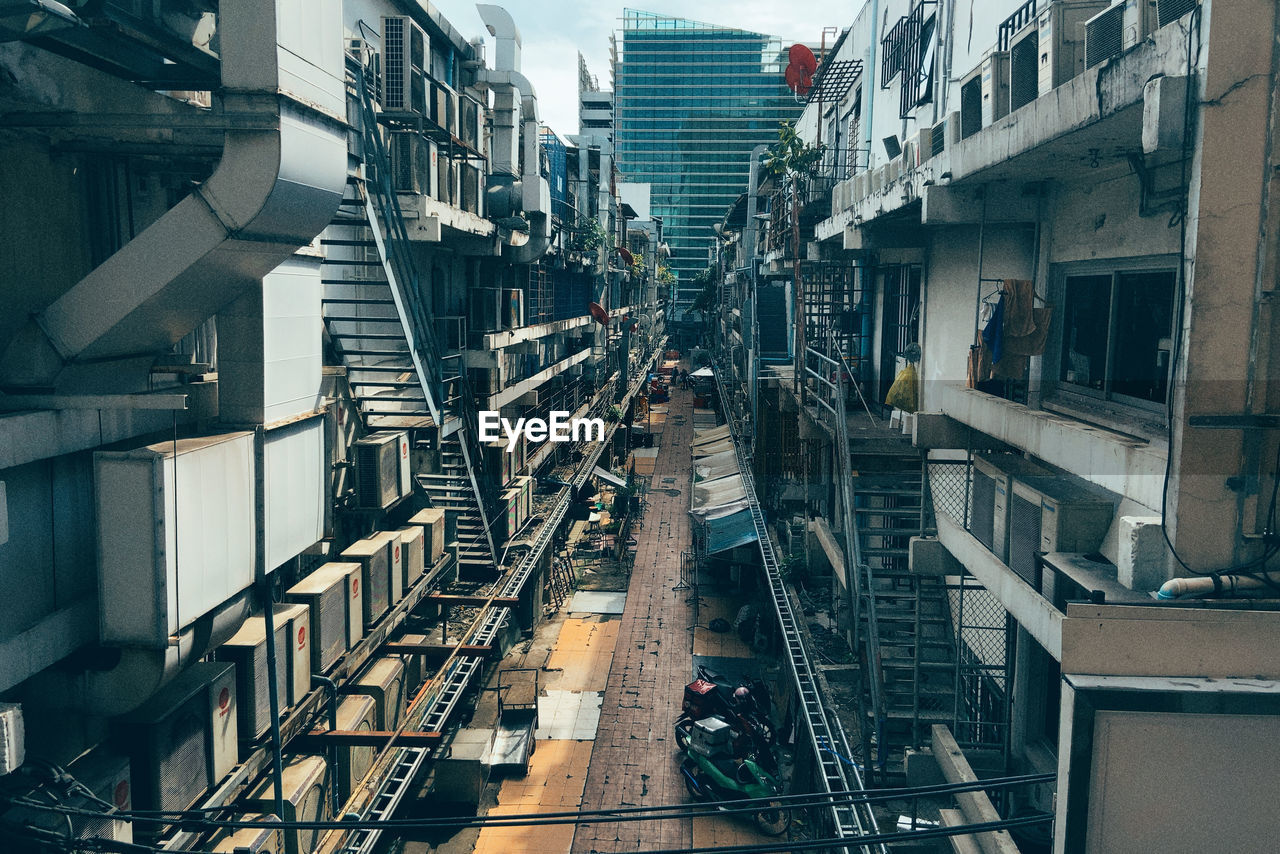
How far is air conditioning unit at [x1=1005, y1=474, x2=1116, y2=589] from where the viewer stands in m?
7.99

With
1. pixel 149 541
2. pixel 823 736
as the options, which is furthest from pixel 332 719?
pixel 823 736

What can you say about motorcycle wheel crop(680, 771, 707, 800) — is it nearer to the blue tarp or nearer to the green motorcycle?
the green motorcycle

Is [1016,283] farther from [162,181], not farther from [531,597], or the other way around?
[531,597]

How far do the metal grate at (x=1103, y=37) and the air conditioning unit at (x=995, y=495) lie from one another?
4374mm

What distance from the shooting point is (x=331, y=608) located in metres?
11.9

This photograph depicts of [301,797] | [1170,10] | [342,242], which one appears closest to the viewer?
[1170,10]

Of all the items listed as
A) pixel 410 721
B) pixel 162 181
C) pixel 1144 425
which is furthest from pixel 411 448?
pixel 1144 425

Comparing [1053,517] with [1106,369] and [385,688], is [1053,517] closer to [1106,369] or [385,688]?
[1106,369]

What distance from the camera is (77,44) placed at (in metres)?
7.27

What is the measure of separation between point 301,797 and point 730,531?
17.0m

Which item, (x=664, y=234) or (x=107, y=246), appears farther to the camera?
(x=664, y=234)

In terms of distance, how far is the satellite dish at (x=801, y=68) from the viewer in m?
25.0

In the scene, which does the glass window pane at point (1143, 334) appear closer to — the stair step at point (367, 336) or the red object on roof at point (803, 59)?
the stair step at point (367, 336)

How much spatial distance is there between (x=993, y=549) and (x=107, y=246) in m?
10.1
